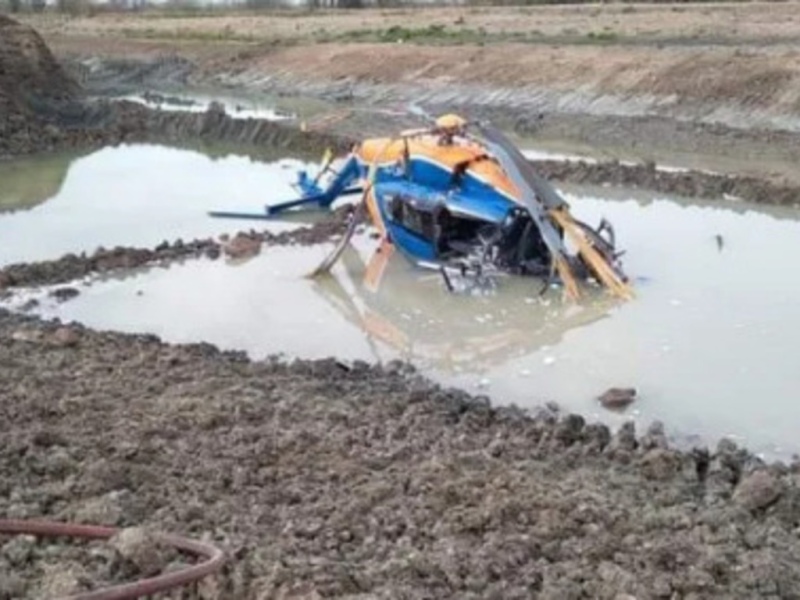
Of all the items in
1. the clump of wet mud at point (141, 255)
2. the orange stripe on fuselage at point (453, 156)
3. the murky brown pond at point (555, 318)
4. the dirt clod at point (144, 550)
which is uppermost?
the orange stripe on fuselage at point (453, 156)

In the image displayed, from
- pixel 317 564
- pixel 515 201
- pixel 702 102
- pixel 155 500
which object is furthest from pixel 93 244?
pixel 702 102

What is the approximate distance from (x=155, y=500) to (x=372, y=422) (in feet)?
6.78

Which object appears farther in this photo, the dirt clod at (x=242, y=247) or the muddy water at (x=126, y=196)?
the muddy water at (x=126, y=196)

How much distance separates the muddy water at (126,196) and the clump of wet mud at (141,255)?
895 millimetres

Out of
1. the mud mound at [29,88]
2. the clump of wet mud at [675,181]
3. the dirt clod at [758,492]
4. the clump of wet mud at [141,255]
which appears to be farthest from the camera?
the mud mound at [29,88]

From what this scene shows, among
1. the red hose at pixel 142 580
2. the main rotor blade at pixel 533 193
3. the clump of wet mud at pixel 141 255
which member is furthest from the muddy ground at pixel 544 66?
the red hose at pixel 142 580

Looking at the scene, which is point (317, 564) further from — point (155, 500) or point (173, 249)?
point (173, 249)

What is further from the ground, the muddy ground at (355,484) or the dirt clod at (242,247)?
the muddy ground at (355,484)

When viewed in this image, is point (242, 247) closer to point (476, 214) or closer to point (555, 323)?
point (476, 214)

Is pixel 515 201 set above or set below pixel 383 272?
above

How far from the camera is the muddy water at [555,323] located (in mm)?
10188

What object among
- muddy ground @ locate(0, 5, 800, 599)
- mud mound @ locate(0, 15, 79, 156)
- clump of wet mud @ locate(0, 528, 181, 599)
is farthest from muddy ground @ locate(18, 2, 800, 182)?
clump of wet mud @ locate(0, 528, 181, 599)

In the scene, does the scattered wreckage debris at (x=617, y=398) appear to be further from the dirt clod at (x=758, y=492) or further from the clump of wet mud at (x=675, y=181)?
the clump of wet mud at (x=675, y=181)

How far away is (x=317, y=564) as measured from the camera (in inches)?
251
